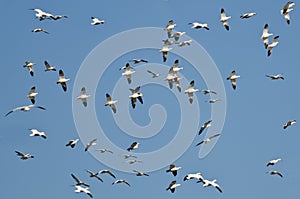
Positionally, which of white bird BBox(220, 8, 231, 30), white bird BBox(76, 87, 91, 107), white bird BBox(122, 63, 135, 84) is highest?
white bird BBox(220, 8, 231, 30)

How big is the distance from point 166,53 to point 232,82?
176 inches

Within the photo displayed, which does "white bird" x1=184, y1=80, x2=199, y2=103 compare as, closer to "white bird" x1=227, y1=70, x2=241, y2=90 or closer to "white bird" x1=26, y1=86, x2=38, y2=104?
"white bird" x1=227, y1=70, x2=241, y2=90

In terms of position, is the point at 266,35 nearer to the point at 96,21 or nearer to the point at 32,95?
the point at 96,21

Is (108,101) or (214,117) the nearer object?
(108,101)

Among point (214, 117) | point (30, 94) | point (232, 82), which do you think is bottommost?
point (30, 94)

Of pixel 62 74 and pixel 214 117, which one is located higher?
pixel 214 117

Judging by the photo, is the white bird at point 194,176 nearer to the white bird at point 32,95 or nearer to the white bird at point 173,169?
the white bird at point 173,169

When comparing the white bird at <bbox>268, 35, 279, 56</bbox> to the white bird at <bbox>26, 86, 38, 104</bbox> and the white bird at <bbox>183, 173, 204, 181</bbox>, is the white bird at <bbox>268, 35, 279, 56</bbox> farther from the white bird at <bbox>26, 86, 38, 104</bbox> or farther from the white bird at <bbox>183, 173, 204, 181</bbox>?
the white bird at <bbox>26, 86, 38, 104</bbox>

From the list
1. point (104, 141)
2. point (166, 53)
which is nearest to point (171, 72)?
point (166, 53)

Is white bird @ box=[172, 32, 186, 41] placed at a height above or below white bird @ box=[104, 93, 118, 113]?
above

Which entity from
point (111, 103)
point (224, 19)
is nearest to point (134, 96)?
point (111, 103)

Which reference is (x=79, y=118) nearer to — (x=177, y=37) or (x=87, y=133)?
(x=87, y=133)

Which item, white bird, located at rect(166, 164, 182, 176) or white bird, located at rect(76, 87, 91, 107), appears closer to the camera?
white bird, located at rect(166, 164, 182, 176)

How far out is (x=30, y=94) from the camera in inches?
2279
